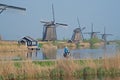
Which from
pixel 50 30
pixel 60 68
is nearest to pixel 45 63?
pixel 60 68

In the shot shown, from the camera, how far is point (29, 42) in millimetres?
62406

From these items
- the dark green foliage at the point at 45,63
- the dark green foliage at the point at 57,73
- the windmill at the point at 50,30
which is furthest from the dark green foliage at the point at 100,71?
the windmill at the point at 50,30

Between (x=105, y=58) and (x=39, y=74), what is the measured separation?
4209mm

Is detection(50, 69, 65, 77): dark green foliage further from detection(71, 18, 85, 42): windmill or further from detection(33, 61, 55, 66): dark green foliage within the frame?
detection(71, 18, 85, 42): windmill

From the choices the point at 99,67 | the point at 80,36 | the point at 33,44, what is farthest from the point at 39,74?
the point at 80,36

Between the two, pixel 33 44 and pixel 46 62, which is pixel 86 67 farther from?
pixel 33 44

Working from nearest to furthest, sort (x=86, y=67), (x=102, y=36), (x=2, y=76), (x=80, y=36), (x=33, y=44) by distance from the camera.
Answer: (x=2, y=76) → (x=86, y=67) → (x=33, y=44) → (x=80, y=36) → (x=102, y=36)

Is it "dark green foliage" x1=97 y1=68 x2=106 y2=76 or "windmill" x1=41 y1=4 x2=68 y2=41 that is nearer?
"dark green foliage" x1=97 y1=68 x2=106 y2=76

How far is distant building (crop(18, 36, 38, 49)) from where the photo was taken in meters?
61.8

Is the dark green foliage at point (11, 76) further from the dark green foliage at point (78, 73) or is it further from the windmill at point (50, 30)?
the windmill at point (50, 30)

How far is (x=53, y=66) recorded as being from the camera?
2038 centimetres

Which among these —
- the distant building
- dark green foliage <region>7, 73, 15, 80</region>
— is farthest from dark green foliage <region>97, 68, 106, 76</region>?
the distant building

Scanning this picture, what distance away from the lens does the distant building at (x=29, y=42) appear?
61.8m

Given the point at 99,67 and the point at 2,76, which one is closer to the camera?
the point at 2,76
